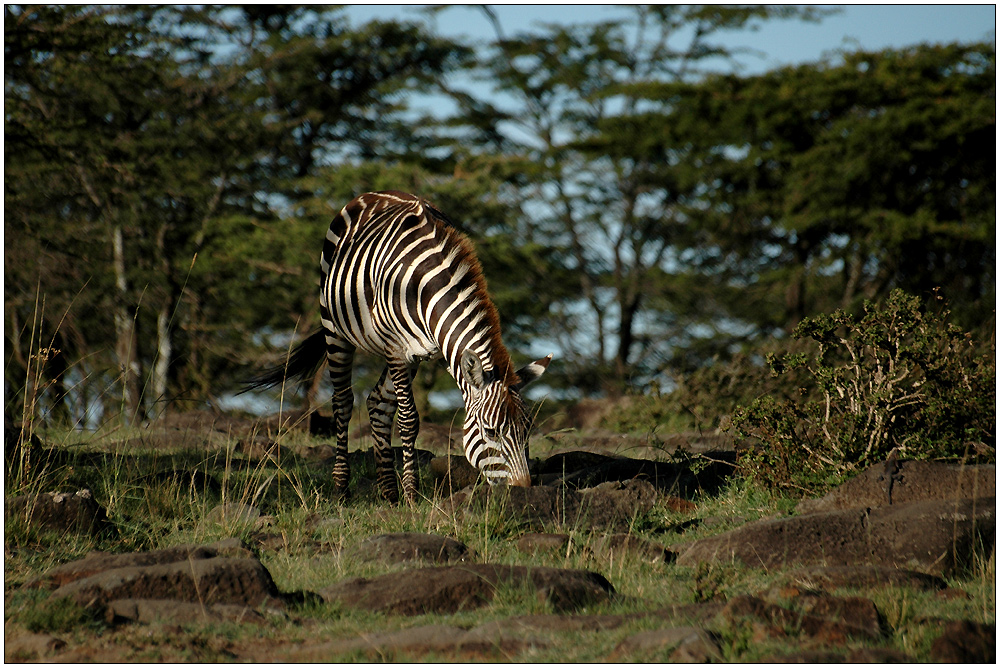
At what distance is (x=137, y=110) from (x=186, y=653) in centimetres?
1639

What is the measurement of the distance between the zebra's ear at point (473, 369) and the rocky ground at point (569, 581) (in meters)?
0.60

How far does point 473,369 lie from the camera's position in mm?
5402

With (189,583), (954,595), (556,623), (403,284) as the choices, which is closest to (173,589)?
(189,583)

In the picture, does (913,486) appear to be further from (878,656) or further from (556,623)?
(556,623)

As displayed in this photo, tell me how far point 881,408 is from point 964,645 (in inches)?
95.9

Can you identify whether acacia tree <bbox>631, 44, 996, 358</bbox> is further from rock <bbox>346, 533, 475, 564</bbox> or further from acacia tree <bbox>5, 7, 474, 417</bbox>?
rock <bbox>346, 533, 475, 564</bbox>

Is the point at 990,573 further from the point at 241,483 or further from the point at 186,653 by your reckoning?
the point at 241,483

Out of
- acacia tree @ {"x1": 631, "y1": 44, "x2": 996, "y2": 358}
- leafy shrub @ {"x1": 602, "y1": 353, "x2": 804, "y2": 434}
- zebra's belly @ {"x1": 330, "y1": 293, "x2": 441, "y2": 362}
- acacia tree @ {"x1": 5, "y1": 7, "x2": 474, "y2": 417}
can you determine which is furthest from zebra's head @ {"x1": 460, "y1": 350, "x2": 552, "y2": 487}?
acacia tree @ {"x1": 631, "y1": 44, "x2": 996, "y2": 358}


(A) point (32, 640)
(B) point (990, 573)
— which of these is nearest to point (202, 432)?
(A) point (32, 640)

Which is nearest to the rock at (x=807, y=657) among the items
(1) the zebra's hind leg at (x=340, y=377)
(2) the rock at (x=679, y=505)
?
(2) the rock at (x=679, y=505)

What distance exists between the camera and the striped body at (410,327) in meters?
5.41

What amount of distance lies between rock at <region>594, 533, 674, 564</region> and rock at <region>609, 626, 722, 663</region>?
3.86ft

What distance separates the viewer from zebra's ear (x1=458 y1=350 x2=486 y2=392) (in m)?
5.37

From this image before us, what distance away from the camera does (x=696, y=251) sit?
21172 mm
